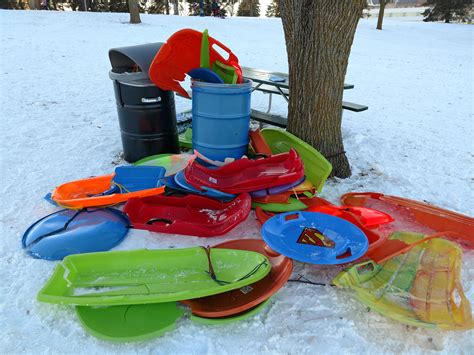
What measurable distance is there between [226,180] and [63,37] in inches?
428

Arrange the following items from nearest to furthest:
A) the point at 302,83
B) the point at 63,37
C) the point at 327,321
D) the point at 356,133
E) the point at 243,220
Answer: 1. the point at 327,321
2. the point at 243,220
3. the point at 302,83
4. the point at 356,133
5. the point at 63,37

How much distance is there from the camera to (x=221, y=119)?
343 cm

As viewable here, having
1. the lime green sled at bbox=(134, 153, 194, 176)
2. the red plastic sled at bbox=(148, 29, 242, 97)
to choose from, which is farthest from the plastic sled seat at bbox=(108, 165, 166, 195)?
the red plastic sled at bbox=(148, 29, 242, 97)

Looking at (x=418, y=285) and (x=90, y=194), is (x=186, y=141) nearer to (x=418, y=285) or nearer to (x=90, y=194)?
(x=90, y=194)

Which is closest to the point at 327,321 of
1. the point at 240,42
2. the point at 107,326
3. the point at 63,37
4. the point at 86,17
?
the point at 107,326

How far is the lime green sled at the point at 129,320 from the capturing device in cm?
195

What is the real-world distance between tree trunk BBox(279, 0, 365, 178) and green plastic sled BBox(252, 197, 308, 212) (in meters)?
0.89

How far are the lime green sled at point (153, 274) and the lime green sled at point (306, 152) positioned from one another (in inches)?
46.9

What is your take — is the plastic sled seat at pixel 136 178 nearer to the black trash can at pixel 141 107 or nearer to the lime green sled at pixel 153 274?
the black trash can at pixel 141 107

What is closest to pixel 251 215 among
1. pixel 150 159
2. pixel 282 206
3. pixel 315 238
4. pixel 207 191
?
pixel 282 206

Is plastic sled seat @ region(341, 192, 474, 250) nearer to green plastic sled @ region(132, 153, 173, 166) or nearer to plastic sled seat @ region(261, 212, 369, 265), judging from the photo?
plastic sled seat @ region(261, 212, 369, 265)

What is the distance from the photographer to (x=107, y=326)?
199 cm

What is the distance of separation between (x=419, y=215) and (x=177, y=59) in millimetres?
2550

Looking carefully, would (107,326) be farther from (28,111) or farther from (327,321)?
(28,111)
